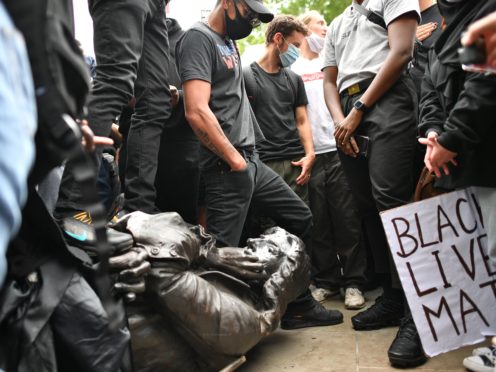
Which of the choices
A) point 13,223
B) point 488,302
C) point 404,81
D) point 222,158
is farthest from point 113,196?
point 13,223

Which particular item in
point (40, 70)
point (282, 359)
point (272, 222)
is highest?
point (40, 70)

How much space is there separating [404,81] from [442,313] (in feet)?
4.05

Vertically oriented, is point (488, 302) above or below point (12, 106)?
below

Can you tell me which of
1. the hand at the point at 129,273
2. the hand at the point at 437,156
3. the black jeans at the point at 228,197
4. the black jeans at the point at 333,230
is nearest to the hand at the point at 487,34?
the hand at the point at 437,156

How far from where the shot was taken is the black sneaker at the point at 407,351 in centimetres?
241

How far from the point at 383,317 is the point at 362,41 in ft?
5.18

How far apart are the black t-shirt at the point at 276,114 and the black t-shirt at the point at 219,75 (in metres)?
0.83

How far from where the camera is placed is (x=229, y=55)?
2930 millimetres

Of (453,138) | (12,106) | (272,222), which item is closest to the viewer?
(12,106)

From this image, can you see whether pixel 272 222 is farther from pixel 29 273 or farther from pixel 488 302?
pixel 29 273

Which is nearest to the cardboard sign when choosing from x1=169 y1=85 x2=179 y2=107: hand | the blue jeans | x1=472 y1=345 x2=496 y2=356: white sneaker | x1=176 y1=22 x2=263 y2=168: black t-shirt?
x1=472 y1=345 x2=496 y2=356: white sneaker

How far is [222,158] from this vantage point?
279cm

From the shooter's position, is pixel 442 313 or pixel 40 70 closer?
pixel 40 70

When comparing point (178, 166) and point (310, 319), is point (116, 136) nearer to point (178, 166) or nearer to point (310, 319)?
point (178, 166)
